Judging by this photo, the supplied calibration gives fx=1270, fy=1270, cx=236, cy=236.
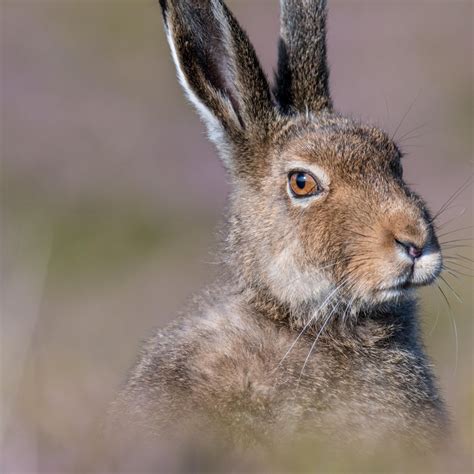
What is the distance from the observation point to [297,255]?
9.70 m

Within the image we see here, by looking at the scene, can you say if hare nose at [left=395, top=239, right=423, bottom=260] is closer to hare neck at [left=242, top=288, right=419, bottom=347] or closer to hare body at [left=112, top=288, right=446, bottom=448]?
hare neck at [left=242, top=288, right=419, bottom=347]

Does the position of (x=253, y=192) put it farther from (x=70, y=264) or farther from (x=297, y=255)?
(x=70, y=264)

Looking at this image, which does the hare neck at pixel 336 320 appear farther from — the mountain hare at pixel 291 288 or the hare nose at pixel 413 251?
the hare nose at pixel 413 251

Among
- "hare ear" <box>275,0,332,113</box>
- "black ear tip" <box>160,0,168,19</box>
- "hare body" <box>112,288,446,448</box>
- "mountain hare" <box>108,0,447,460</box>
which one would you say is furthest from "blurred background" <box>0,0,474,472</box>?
"black ear tip" <box>160,0,168,19</box>

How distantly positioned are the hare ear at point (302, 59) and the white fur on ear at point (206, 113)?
2.26ft

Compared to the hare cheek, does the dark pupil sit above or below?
above

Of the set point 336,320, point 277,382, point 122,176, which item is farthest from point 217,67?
point 122,176

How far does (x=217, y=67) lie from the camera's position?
10547 mm

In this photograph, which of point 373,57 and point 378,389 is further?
point 373,57

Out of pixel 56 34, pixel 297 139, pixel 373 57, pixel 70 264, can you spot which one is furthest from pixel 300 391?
pixel 56 34

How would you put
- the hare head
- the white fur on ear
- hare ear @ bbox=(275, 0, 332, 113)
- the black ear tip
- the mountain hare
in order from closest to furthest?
the mountain hare, the hare head, the black ear tip, the white fur on ear, hare ear @ bbox=(275, 0, 332, 113)

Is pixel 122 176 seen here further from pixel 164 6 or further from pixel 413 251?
pixel 413 251

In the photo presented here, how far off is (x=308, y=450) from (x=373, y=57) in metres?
28.8

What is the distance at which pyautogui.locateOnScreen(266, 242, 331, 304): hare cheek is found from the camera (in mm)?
9570
